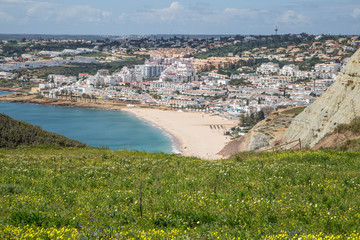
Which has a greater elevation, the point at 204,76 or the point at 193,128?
the point at 204,76

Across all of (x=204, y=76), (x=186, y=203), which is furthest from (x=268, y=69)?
(x=186, y=203)

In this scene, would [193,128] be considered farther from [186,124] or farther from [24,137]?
[24,137]

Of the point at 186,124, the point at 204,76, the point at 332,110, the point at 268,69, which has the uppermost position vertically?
the point at 268,69

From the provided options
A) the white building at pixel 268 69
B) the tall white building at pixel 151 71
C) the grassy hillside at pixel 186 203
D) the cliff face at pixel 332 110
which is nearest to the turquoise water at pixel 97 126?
the cliff face at pixel 332 110

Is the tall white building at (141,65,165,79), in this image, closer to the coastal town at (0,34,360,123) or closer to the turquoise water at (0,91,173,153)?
the coastal town at (0,34,360,123)

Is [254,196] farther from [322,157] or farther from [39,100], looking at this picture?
[39,100]

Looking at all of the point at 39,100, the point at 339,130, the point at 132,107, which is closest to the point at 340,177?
the point at 339,130
